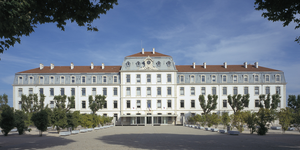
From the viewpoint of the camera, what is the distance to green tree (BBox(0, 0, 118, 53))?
9000 mm

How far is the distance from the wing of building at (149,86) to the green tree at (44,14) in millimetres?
40871

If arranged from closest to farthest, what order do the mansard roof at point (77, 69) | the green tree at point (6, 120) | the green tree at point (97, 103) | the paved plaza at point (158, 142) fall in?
the paved plaza at point (158, 142)
the green tree at point (6, 120)
the green tree at point (97, 103)
the mansard roof at point (77, 69)

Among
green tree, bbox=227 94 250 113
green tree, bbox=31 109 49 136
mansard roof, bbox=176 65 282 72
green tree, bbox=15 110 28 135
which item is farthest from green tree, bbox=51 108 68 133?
green tree, bbox=227 94 250 113

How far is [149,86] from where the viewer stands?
51.8 meters

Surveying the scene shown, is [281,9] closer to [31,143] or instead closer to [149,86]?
[31,143]

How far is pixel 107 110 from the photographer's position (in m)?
51.8

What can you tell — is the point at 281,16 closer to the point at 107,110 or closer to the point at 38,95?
the point at 107,110

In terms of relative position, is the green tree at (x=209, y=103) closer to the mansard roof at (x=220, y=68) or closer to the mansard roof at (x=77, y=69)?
the mansard roof at (x=220, y=68)

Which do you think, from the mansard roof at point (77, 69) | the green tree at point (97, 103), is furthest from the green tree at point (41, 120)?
the mansard roof at point (77, 69)

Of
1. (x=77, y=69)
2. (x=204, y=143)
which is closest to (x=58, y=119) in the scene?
(x=204, y=143)

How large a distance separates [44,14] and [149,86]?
138ft

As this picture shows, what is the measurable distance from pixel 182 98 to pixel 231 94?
11415 mm

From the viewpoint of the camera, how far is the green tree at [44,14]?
9000mm

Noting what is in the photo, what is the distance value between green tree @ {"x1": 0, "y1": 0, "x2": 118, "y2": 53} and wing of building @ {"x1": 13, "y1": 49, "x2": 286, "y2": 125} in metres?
40.9
